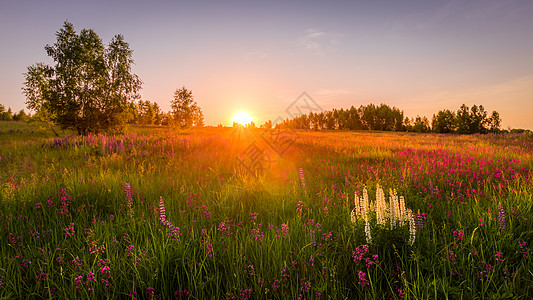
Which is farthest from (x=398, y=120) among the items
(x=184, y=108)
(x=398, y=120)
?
(x=184, y=108)

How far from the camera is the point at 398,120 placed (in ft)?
381

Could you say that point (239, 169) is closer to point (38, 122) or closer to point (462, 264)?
point (462, 264)

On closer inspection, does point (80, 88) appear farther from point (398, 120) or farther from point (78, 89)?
point (398, 120)

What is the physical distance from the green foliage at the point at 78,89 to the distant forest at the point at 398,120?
47.4 metres

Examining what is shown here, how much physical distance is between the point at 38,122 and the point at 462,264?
35474 mm

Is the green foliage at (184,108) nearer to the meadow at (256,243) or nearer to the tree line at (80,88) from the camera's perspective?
the tree line at (80,88)

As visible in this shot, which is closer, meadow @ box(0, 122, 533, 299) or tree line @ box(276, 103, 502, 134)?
meadow @ box(0, 122, 533, 299)

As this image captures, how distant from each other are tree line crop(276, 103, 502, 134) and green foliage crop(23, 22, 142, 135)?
165 ft

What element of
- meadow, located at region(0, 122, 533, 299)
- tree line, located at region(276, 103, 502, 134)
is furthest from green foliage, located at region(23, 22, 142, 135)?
tree line, located at region(276, 103, 502, 134)

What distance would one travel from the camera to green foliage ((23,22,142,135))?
862 inches

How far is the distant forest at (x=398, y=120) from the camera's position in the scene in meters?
70.2

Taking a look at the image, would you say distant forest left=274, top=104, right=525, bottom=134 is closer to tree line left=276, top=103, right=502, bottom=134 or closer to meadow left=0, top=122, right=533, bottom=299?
tree line left=276, top=103, right=502, bottom=134

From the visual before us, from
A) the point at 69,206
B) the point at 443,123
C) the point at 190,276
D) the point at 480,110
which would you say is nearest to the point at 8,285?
the point at 190,276

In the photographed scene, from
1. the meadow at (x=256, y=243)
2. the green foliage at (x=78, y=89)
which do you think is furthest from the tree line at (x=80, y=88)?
the meadow at (x=256, y=243)
